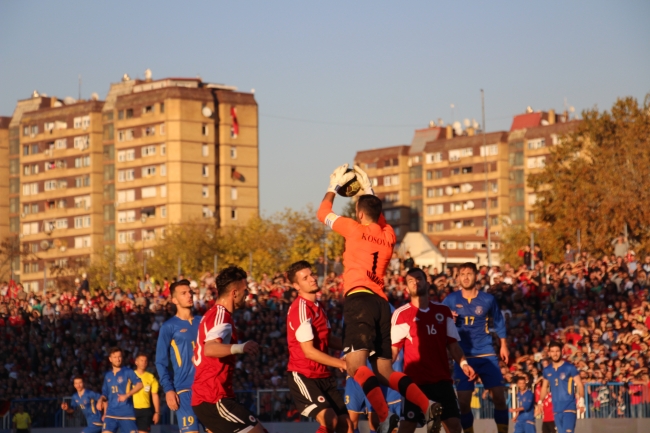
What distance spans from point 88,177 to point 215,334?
14154 cm

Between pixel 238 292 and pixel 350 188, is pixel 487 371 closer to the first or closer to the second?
pixel 350 188

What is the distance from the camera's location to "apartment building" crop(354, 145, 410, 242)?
171750mm

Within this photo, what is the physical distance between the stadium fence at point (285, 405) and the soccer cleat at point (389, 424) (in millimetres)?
6661

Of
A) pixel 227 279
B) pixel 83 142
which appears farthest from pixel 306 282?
pixel 83 142

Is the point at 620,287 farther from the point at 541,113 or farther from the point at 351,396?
the point at 541,113

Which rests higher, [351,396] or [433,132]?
[433,132]

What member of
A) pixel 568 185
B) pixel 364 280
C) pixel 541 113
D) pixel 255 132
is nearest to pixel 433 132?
pixel 541 113

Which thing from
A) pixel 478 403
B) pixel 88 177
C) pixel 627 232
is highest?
pixel 88 177

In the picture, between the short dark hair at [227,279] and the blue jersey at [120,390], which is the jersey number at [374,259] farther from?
the blue jersey at [120,390]

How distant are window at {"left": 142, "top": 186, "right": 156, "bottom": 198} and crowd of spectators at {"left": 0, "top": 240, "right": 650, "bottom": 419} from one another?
9775 centimetres

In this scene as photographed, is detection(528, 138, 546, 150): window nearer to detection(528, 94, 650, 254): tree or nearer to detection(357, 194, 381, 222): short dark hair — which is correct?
detection(528, 94, 650, 254): tree

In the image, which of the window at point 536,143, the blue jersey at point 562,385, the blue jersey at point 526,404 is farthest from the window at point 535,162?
the blue jersey at point 562,385

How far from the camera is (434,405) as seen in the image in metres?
12.4

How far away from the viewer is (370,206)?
43.7 feet
